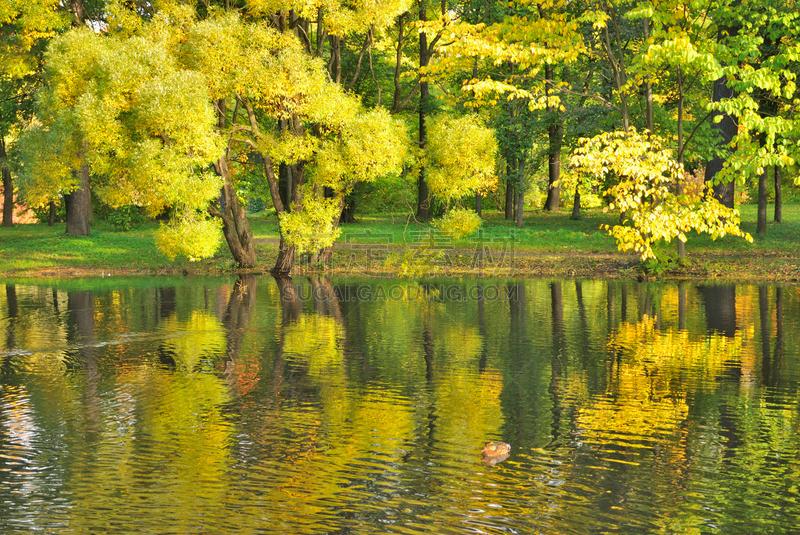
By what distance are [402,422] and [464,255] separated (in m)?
23.0

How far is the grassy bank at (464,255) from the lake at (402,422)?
929 cm

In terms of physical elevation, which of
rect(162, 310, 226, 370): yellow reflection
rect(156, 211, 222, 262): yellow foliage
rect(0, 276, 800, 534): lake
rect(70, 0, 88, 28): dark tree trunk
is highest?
rect(70, 0, 88, 28): dark tree trunk

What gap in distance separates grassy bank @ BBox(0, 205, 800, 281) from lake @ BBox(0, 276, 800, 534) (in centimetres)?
929

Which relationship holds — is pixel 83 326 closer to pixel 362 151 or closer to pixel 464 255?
pixel 362 151

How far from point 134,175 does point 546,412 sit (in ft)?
63.3

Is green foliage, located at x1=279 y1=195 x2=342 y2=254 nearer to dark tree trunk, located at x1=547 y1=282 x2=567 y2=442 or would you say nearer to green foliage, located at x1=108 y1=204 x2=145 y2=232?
dark tree trunk, located at x1=547 y1=282 x2=567 y2=442

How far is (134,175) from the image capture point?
26.0 m

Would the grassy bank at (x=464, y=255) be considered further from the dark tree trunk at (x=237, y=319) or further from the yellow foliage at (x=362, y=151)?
the dark tree trunk at (x=237, y=319)

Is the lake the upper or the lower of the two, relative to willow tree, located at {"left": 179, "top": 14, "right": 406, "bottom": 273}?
lower

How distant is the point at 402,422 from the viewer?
380 inches

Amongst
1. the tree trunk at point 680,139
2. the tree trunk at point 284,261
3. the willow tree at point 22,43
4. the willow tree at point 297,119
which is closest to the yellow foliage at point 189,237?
the willow tree at point 297,119

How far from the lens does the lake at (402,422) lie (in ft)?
22.7

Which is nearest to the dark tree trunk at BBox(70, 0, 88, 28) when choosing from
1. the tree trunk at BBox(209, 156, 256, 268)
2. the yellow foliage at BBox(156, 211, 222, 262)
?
the tree trunk at BBox(209, 156, 256, 268)

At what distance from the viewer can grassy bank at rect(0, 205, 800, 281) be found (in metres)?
28.6
